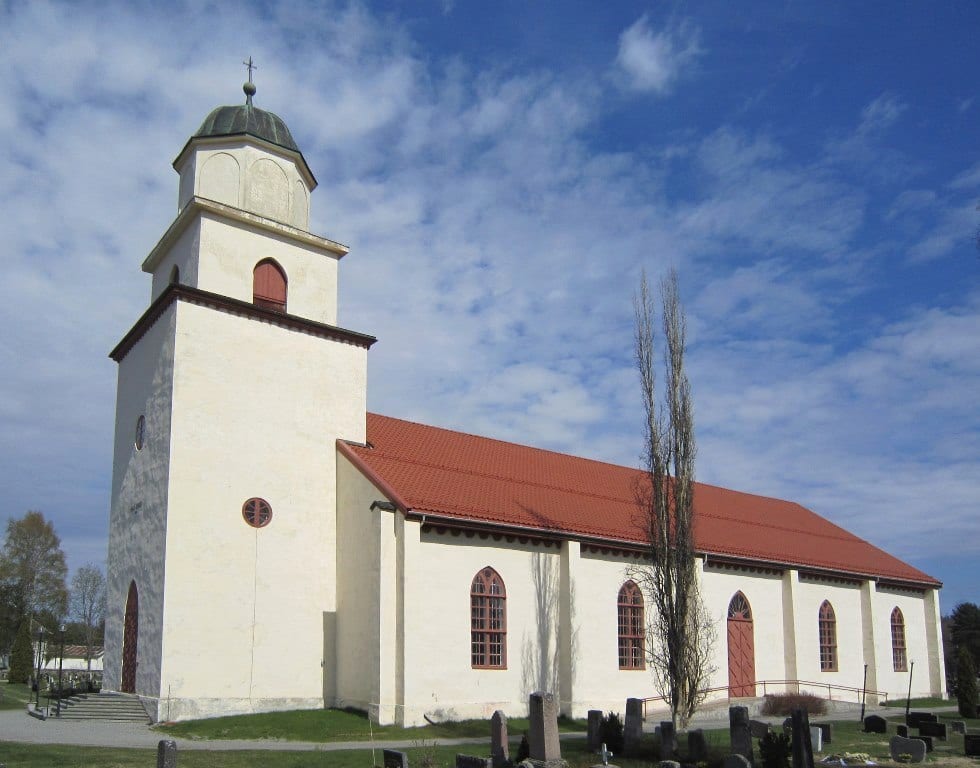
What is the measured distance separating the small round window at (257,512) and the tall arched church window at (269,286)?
546cm

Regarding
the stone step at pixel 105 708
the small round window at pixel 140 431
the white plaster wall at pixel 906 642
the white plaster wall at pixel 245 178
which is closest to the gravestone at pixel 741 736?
the stone step at pixel 105 708

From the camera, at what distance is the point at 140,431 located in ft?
79.6

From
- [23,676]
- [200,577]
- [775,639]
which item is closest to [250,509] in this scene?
[200,577]

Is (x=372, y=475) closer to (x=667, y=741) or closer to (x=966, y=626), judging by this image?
(x=667, y=741)

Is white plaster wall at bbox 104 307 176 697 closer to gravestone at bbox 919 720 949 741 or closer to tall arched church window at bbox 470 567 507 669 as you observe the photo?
tall arched church window at bbox 470 567 507 669

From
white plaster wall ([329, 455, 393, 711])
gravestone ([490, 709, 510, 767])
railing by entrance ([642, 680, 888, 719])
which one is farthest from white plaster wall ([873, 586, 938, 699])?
gravestone ([490, 709, 510, 767])

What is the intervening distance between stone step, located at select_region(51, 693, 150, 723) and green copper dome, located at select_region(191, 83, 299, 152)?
1520 centimetres

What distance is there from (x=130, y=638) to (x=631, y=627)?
1418cm

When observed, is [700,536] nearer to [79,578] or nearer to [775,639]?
[775,639]

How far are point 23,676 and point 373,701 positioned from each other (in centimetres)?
3472

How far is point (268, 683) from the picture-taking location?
71.4 feet

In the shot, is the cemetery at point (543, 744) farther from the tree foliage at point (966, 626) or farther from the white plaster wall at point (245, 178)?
the tree foliage at point (966, 626)

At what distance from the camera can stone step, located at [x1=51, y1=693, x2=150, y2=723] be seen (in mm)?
Answer: 20875

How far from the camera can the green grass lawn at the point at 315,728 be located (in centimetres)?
1900
